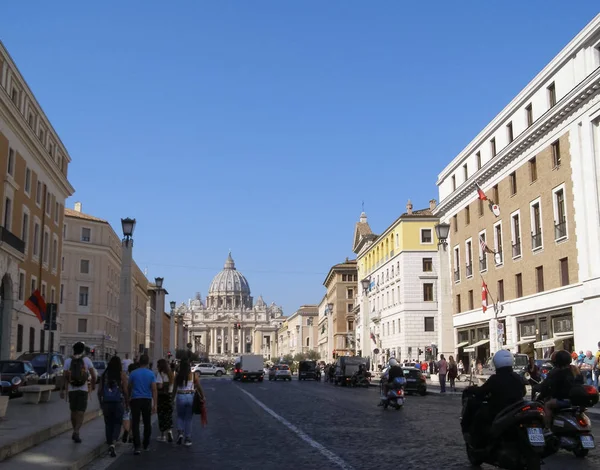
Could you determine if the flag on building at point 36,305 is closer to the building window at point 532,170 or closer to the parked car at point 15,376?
the parked car at point 15,376

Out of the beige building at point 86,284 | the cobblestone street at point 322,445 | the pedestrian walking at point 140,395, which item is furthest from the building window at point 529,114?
the beige building at point 86,284

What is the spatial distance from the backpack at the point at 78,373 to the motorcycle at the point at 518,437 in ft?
24.3

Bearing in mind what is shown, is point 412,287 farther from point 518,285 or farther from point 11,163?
point 11,163

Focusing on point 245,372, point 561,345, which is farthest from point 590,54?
point 245,372

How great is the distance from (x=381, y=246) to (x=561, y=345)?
44.1 m

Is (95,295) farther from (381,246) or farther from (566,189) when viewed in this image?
(566,189)

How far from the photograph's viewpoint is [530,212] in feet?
127

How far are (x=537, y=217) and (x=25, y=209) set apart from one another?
28.3 m

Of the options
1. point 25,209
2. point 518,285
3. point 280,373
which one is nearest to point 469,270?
point 518,285

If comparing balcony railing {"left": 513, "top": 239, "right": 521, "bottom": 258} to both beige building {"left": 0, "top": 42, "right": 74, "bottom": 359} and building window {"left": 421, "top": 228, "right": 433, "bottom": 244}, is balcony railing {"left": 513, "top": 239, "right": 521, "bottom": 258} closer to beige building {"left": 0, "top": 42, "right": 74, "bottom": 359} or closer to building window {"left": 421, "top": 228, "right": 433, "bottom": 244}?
building window {"left": 421, "top": 228, "right": 433, "bottom": 244}

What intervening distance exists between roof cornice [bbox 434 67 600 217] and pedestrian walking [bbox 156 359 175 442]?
23710mm

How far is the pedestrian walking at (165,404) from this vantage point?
14297 millimetres

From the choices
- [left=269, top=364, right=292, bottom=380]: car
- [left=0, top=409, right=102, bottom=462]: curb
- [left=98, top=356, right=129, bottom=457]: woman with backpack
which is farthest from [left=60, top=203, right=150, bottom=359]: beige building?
[left=98, top=356, right=129, bottom=457]: woman with backpack

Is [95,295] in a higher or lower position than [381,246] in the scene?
lower
